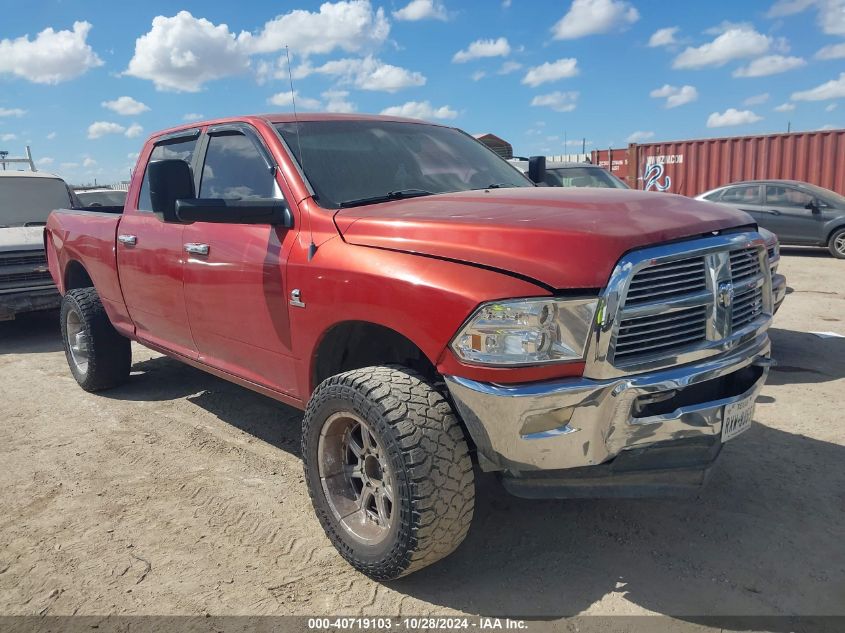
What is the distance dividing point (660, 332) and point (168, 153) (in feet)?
11.6

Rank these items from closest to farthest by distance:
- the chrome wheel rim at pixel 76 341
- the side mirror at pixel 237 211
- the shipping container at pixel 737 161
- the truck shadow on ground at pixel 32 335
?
the side mirror at pixel 237 211 < the chrome wheel rim at pixel 76 341 < the truck shadow on ground at pixel 32 335 < the shipping container at pixel 737 161

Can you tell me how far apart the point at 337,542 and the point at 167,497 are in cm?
121

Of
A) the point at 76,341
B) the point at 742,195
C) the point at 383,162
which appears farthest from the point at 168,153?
the point at 742,195

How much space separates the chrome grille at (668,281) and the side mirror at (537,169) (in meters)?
2.15

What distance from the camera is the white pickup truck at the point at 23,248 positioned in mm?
7328

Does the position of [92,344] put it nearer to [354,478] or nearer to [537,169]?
[354,478]

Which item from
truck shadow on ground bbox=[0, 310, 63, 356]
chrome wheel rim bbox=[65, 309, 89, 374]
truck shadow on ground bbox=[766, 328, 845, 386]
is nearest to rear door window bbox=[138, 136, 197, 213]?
chrome wheel rim bbox=[65, 309, 89, 374]

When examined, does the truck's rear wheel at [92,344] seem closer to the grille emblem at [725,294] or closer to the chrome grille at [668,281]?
the chrome grille at [668,281]

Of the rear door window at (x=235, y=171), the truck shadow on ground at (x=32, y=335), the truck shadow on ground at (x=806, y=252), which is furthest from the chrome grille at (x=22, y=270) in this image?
the truck shadow on ground at (x=806, y=252)

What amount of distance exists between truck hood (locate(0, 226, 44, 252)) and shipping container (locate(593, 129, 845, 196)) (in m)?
14.5

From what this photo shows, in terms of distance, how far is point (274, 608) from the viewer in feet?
8.37

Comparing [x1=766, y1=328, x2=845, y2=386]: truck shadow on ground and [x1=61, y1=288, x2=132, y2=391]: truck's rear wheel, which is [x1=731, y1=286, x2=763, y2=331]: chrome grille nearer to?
[x1=766, y1=328, x2=845, y2=386]: truck shadow on ground

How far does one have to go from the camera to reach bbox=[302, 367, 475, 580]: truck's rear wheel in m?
2.41

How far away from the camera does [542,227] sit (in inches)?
92.7
